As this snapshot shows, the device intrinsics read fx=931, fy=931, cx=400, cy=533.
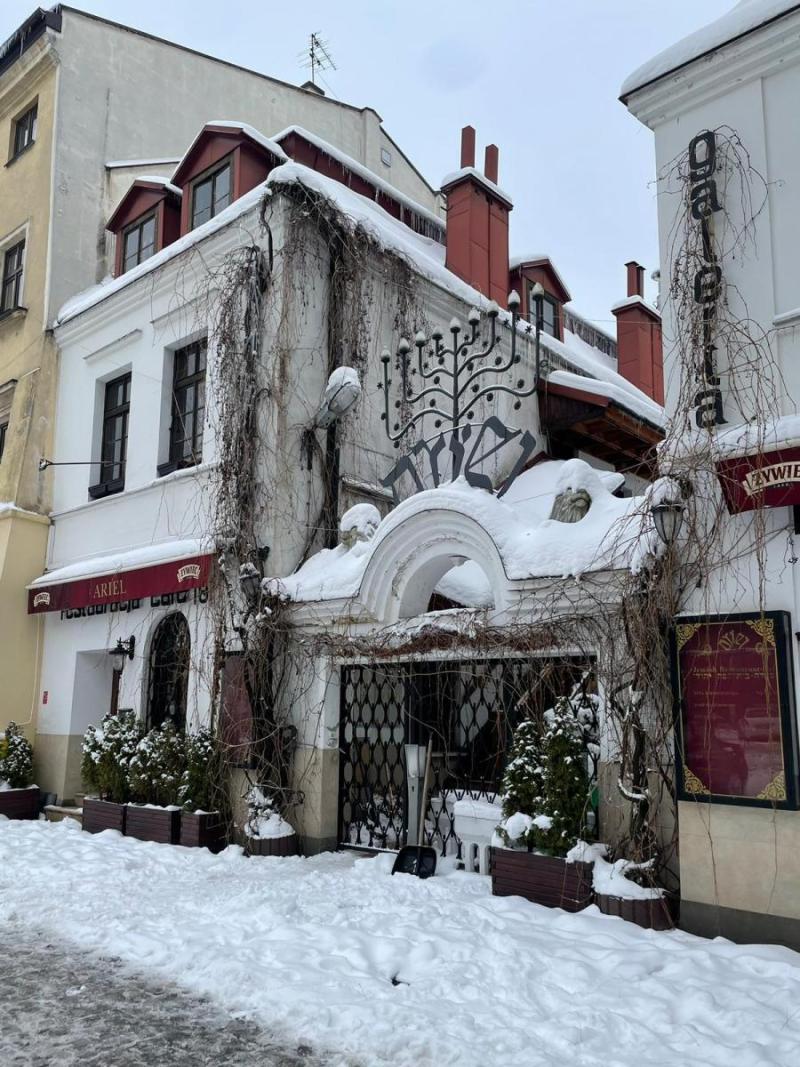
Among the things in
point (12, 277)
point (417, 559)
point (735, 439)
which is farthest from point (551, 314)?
point (735, 439)

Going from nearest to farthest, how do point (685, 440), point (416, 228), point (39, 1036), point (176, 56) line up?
point (39, 1036)
point (685, 440)
point (416, 228)
point (176, 56)

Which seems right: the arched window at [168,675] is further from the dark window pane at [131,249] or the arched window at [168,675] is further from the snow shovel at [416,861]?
the dark window pane at [131,249]

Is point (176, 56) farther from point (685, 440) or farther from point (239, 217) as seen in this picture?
point (685, 440)

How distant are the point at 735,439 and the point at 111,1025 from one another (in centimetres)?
537

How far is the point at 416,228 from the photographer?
15922mm

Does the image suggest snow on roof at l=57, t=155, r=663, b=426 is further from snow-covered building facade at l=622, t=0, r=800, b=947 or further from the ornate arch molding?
snow-covered building facade at l=622, t=0, r=800, b=947

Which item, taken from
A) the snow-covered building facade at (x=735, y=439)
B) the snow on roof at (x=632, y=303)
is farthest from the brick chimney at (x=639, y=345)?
the snow-covered building facade at (x=735, y=439)

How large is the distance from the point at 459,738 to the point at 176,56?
13.5 m

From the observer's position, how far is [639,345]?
18031mm

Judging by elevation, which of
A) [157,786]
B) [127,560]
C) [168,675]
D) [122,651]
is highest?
[127,560]

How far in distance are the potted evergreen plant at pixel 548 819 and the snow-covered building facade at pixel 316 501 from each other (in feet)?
2.12

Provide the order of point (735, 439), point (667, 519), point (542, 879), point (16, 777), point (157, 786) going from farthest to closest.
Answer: point (16, 777)
point (157, 786)
point (542, 879)
point (667, 519)
point (735, 439)

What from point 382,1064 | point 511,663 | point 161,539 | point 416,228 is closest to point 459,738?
point 511,663

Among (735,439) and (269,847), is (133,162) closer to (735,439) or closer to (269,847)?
(269,847)
